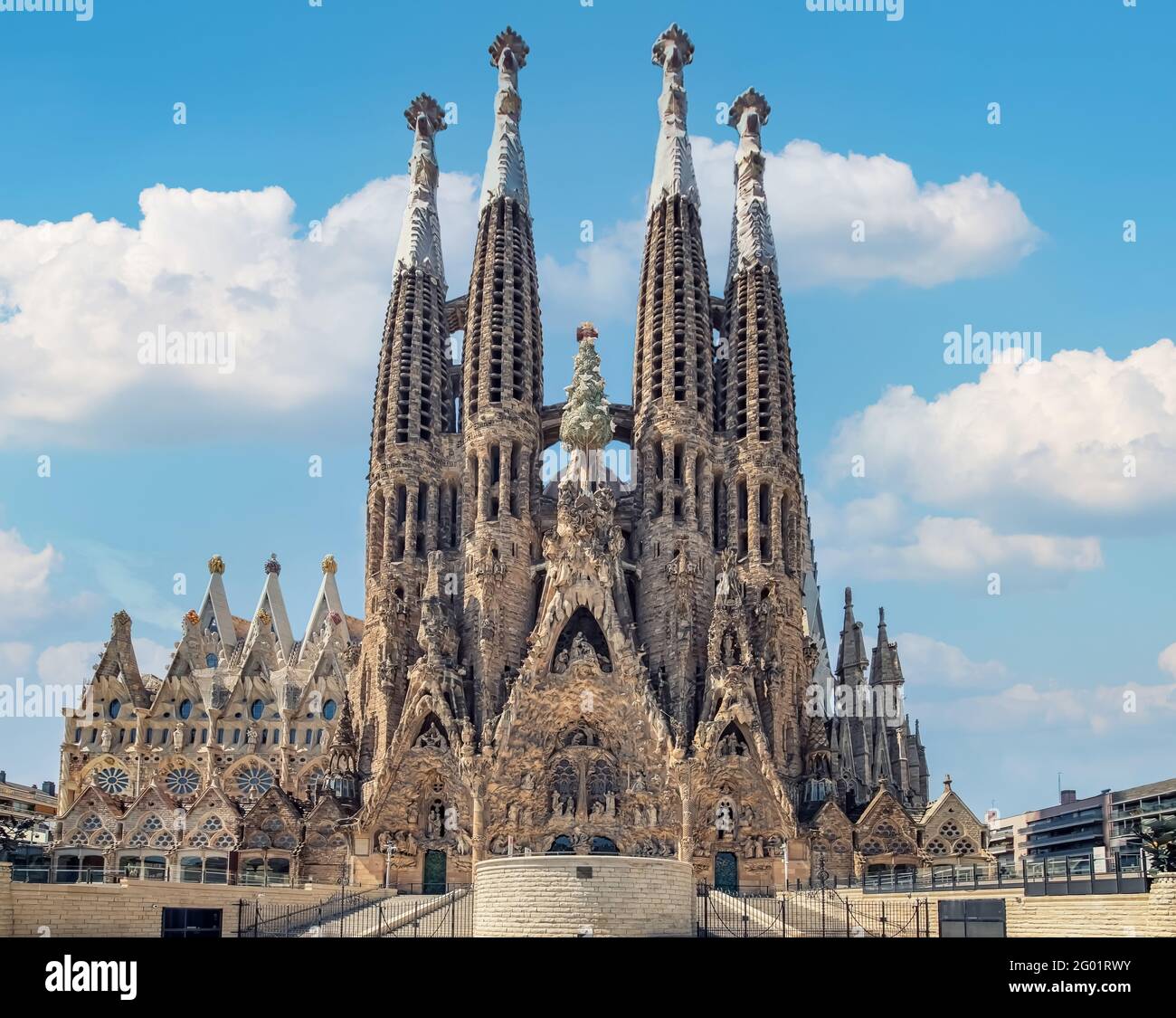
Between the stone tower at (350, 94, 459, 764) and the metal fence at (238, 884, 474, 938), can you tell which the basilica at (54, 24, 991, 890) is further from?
the metal fence at (238, 884, 474, 938)

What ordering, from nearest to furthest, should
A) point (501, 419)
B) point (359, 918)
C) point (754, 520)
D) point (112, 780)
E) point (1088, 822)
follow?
1. point (359, 918)
2. point (754, 520)
3. point (501, 419)
4. point (112, 780)
5. point (1088, 822)

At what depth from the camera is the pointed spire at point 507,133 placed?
3211 inches

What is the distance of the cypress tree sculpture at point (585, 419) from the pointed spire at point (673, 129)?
10.4 metres

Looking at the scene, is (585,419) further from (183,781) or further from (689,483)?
(183,781)

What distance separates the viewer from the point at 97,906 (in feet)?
127

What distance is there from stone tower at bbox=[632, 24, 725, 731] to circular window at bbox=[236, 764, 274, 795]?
97.1 ft

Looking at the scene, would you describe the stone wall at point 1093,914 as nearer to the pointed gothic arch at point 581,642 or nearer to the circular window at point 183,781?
the pointed gothic arch at point 581,642

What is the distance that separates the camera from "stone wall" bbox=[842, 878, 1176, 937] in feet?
111

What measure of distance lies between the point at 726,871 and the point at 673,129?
140 feet

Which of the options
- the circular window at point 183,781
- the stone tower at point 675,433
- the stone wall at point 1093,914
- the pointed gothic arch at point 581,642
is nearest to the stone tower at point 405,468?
the pointed gothic arch at point 581,642

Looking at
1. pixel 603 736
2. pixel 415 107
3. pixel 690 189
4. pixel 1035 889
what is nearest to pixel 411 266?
pixel 415 107

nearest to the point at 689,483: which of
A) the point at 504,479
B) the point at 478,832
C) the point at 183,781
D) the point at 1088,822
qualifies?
the point at 504,479
